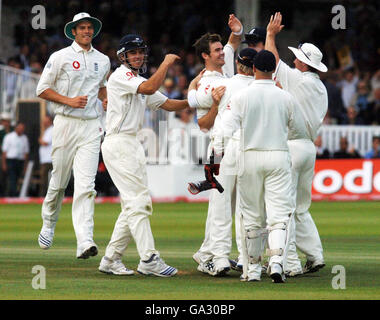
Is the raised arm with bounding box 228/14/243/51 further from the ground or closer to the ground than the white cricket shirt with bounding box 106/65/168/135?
further from the ground

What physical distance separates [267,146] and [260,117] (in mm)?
287

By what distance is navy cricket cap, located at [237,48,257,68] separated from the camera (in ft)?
37.1

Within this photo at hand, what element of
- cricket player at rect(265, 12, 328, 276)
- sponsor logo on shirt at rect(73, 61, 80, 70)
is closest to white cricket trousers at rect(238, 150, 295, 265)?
cricket player at rect(265, 12, 328, 276)

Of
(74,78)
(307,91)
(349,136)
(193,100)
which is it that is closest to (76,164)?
(74,78)

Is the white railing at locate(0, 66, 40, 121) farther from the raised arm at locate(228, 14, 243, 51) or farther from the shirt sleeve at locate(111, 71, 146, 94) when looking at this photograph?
the shirt sleeve at locate(111, 71, 146, 94)

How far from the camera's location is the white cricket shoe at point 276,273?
10508 millimetres

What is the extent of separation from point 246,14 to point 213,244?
17.5m

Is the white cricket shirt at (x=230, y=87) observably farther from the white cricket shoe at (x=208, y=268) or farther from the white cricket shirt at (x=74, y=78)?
the white cricket shirt at (x=74, y=78)

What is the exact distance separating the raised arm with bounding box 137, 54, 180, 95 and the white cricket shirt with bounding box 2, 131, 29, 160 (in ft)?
49.9

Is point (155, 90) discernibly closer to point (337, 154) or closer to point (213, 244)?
point (213, 244)

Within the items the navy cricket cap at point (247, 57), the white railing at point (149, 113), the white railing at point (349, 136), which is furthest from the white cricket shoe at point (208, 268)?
the white railing at point (349, 136)

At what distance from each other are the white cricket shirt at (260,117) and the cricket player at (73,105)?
8.63 ft

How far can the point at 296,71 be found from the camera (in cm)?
1155
